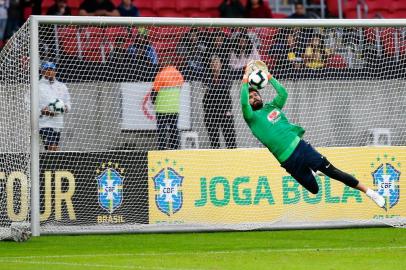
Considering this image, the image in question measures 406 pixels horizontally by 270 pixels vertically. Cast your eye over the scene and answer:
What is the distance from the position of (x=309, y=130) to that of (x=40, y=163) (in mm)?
3952

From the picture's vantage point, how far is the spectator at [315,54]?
14992mm

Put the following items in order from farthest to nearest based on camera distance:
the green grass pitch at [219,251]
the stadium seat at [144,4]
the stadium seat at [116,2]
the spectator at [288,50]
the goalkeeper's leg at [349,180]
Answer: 1. the stadium seat at [144,4]
2. the stadium seat at [116,2]
3. the spectator at [288,50]
4. the goalkeeper's leg at [349,180]
5. the green grass pitch at [219,251]

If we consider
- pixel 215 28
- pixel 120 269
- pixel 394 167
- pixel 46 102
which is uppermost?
pixel 215 28

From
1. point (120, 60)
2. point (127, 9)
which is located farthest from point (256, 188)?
point (127, 9)

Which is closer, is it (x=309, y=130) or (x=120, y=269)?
(x=120, y=269)

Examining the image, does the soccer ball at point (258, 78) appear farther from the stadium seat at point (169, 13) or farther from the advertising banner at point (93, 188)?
the stadium seat at point (169, 13)

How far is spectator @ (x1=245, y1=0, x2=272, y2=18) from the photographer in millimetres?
18672

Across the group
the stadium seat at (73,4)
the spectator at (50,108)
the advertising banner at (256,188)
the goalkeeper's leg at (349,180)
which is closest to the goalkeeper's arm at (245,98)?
the goalkeeper's leg at (349,180)

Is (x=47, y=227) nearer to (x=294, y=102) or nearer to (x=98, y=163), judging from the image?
(x=98, y=163)

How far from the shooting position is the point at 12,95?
13438 millimetres

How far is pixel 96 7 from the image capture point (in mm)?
18297

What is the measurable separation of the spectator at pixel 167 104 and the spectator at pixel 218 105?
0.41 meters

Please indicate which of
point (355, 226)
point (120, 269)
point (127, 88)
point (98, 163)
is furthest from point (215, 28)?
point (120, 269)

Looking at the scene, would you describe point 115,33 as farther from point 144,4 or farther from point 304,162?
point 144,4
